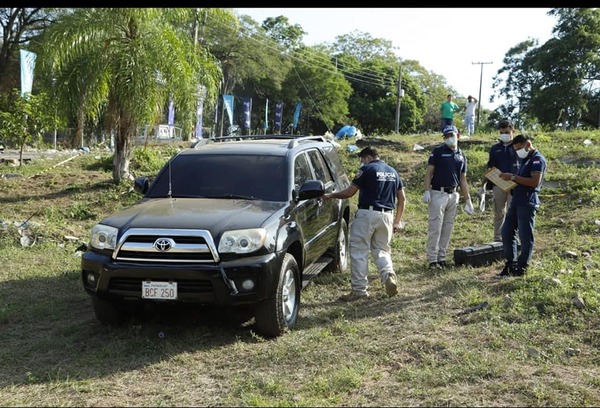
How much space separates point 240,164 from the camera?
20.5ft

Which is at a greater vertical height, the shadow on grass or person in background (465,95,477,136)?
person in background (465,95,477,136)

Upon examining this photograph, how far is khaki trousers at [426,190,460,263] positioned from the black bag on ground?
25 centimetres

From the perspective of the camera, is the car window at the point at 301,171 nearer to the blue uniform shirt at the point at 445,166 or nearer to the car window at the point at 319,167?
the car window at the point at 319,167

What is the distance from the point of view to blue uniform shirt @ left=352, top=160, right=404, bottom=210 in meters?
6.48

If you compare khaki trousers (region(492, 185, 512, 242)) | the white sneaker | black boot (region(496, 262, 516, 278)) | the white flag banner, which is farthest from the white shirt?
the white sneaker

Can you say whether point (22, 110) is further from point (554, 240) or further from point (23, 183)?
point (554, 240)

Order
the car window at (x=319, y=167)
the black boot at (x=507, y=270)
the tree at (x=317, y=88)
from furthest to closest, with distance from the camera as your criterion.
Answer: the tree at (x=317, y=88), the black boot at (x=507, y=270), the car window at (x=319, y=167)

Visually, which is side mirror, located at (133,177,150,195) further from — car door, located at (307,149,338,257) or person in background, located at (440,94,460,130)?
person in background, located at (440,94,460,130)

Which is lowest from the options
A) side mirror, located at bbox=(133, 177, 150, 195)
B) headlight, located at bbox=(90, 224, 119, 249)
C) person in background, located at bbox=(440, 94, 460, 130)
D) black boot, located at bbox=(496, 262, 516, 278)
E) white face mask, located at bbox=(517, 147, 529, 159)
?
black boot, located at bbox=(496, 262, 516, 278)

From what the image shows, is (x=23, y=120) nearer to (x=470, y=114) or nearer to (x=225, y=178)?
(x=225, y=178)

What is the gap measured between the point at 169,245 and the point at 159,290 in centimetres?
38

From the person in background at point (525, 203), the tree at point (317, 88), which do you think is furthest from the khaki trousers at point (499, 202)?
the tree at point (317, 88)

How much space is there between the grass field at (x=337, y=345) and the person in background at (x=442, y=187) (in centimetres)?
45

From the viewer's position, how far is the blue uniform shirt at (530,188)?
22.9ft
